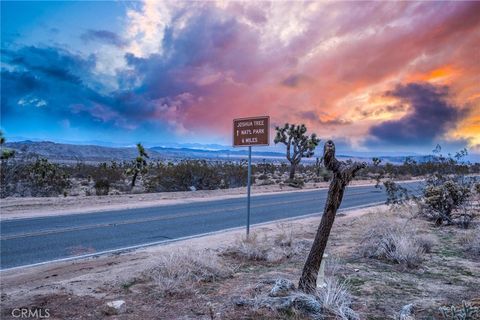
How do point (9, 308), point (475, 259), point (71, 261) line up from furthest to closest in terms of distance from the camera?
point (71, 261) → point (475, 259) → point (9, 308)

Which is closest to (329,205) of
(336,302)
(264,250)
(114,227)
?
(336,302)

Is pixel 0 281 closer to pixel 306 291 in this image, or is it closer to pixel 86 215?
pixel 306 291

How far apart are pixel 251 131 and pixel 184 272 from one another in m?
4.42

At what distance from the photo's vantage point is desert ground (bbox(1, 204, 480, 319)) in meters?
4.69

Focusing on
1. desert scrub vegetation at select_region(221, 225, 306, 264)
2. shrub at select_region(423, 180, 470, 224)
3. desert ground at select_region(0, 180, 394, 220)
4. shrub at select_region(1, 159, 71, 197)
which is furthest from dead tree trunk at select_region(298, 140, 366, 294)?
shrub at select_region(1, 159, 71, 197)

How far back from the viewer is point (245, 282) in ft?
19.2

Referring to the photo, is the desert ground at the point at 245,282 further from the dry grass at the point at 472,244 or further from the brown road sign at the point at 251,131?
the brown road sign at the point at 251,131

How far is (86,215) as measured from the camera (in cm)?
1493

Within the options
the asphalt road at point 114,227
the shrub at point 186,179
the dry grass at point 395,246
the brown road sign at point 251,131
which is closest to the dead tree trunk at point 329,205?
the dry grass at point 395,246

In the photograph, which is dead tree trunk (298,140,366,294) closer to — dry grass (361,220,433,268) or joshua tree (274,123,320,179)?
dry grass (361,220,433,268)

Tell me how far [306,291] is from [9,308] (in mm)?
3898

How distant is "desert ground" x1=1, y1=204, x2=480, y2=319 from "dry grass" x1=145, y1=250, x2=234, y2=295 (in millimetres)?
16

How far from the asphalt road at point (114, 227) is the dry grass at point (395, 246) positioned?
5458 millimetres

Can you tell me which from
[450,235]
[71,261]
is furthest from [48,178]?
[450,235]
